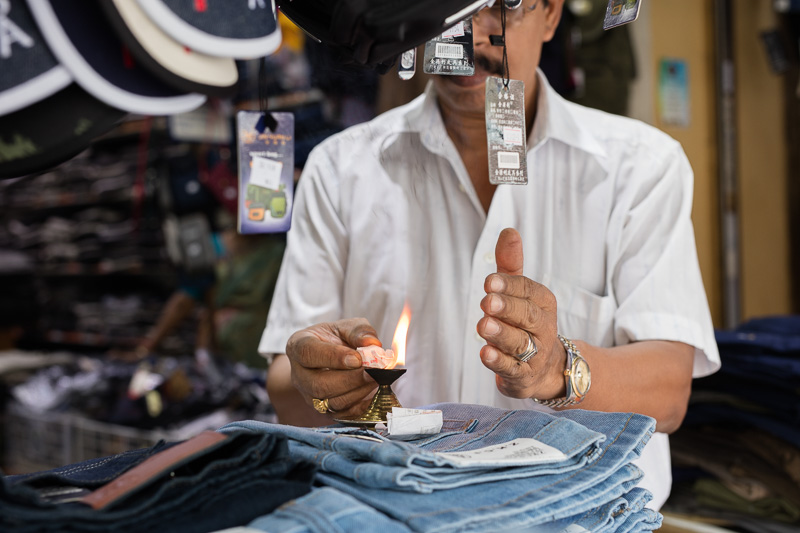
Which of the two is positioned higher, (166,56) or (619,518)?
(166,56)

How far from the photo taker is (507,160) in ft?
3.05

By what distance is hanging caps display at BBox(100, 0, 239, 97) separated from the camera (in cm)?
83

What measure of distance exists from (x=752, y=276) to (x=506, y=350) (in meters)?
2.35

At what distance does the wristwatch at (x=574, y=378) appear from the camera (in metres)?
0.94

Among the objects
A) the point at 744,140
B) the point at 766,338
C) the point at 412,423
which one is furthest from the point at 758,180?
the point at 412,423

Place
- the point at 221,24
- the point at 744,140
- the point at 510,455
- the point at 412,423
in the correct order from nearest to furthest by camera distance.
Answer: the point at 510,455 < the point at 412,423 < the point at 221,24 < the point at 744,140

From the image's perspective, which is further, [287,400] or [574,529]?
[287,400]

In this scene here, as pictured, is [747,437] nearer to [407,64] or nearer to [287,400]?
[287,400]

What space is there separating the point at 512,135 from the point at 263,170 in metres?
0.35

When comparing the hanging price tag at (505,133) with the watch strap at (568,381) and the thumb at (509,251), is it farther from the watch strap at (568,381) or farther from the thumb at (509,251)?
the watch strap at (568,381)

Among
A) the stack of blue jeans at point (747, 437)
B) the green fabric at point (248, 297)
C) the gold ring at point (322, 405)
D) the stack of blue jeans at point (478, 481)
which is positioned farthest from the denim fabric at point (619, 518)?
the green fabric at point (248, 297)

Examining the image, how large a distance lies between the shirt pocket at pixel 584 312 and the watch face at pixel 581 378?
28 cm

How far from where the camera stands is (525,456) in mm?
697

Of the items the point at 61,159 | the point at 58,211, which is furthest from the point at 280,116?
the point at 58,211
